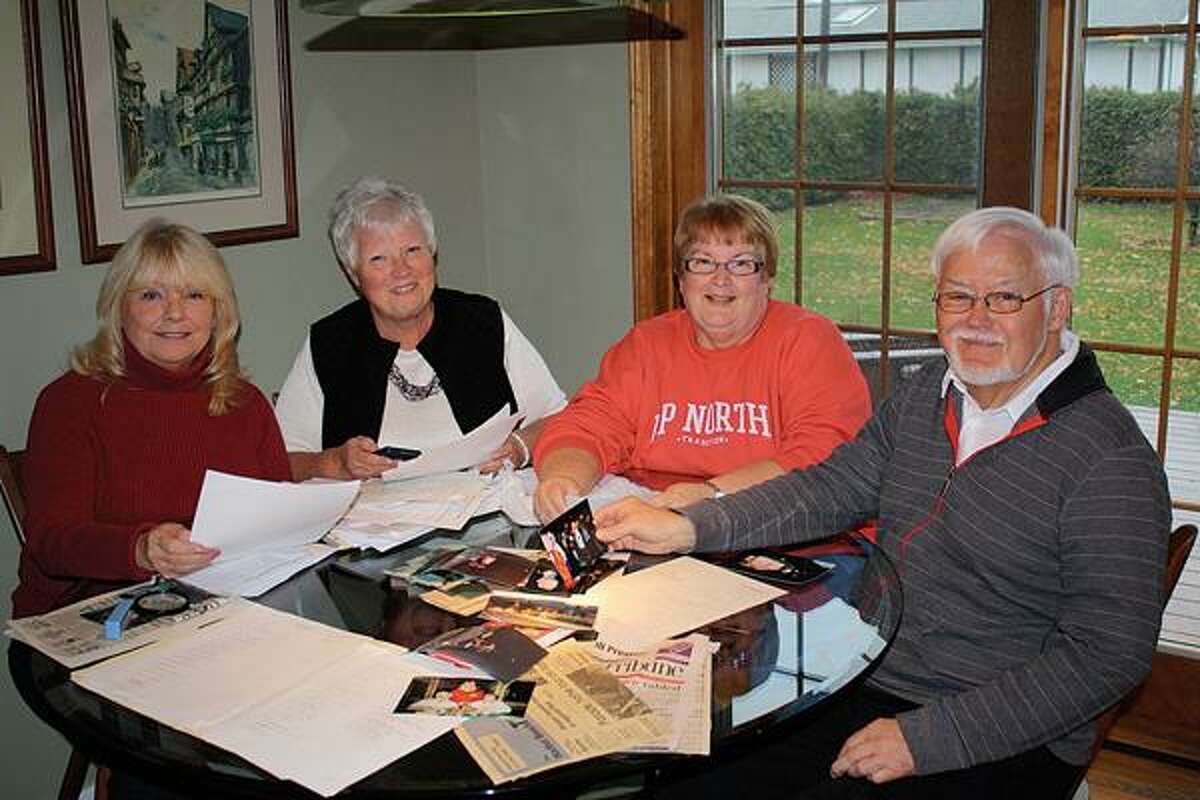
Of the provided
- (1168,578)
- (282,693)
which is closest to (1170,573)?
(1168,578)

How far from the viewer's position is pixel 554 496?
2346 mm

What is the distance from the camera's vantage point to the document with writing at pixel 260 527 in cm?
192

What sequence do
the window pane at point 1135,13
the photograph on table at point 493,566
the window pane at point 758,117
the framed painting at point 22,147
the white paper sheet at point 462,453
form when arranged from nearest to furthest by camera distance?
the photograph on table at point 493,566 < the white paper sheet at point 462,453 < the framed painting at point 22,147 < the window pane at point 1135,13 < the window pane at point 758,117

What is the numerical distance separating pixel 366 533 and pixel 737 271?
0.94m

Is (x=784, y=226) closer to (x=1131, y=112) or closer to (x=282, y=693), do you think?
(x=1131, y=112)

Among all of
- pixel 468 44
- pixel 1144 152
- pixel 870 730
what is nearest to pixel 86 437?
pixel 870 730

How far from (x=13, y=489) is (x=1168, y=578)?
2.13 meters

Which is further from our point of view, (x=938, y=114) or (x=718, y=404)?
(x=938, y=114)

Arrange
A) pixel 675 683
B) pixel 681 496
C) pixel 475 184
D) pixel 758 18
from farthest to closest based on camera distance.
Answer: pixel 475 184 < pixel 758 18 < pixel 681 496 < pixel 675 683

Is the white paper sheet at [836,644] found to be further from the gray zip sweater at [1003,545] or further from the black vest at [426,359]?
the black vest at [426,359]

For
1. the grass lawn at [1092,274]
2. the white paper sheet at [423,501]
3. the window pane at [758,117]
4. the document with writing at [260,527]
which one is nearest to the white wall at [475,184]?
the window pane at [758,117]

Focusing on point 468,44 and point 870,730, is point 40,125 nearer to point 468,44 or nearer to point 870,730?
point 468,44

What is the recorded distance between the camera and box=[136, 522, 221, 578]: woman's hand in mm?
1983

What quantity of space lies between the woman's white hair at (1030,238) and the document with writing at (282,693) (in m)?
1.07
